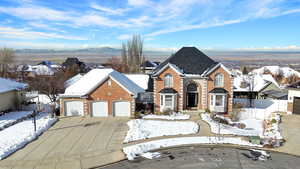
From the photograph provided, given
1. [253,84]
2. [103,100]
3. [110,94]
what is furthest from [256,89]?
[103,100]

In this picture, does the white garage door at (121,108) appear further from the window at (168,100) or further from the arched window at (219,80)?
the arched window at (219,80)

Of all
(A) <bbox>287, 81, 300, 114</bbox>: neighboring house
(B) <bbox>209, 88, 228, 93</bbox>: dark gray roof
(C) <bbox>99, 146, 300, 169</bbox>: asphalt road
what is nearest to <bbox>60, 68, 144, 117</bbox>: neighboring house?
(B) <bbox>209, 88, 228, 93</bbox>: dark gray roof

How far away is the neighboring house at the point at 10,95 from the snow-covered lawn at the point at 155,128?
50.9 feet

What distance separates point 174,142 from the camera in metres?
17.4

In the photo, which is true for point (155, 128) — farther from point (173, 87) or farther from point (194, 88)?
point (194, 88)

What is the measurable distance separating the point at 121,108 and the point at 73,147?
9.32 m

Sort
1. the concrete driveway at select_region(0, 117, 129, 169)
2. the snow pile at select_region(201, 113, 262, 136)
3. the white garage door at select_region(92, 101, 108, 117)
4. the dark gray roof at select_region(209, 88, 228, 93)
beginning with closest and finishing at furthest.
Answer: the concrete driveway at select_region(0, 117, 129, 169) < the snow pile at select_region(201, 113, 262, 136) < the white garage door at select_region(92, 101, 108, 117) < the dark gray roof at select_region(209, 88, 228, 93)

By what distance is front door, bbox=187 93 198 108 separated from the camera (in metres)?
27.8

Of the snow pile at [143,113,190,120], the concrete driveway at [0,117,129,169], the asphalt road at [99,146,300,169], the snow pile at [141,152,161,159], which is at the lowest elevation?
the asphalt road at [99,146,300,169]

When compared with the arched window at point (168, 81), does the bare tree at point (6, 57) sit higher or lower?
higher

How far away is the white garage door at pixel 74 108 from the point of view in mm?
25422

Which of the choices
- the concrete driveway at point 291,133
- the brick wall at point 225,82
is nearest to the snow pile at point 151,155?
the concrete driveway at point 291,133

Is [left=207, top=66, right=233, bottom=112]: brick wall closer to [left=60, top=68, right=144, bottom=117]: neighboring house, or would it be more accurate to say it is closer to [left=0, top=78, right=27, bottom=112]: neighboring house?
[left=60, top=68, right=144, bottom=117]: neighboring house

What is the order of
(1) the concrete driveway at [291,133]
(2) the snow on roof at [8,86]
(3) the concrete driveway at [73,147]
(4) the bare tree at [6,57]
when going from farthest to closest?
(4) the bare tree at [6,57], (2) the snow on roof at [8,86], (1) the concrete driveway at [291,133], (3) the concrete driveway at [73,147]
